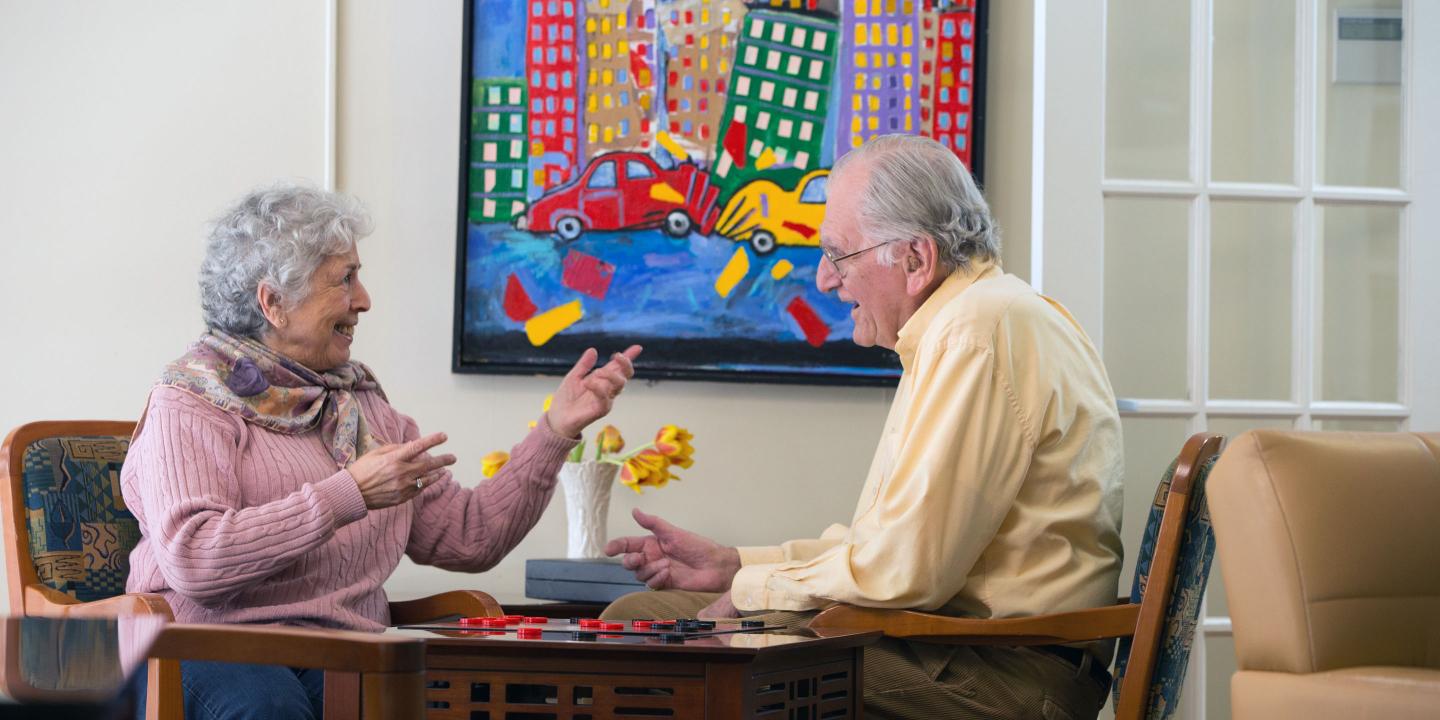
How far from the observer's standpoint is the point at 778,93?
129 inches

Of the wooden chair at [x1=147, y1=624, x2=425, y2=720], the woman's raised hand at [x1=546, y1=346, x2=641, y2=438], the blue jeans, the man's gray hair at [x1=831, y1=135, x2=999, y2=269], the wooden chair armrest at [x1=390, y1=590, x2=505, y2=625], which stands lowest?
the blue jeans

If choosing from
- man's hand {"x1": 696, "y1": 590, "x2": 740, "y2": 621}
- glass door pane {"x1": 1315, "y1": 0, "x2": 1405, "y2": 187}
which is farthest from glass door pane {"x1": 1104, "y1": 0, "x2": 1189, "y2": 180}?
man's hand {"x1": 696, "y1": 590, "x2": 740, "y2": 621}

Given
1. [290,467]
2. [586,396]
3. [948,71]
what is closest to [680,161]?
[948,71]

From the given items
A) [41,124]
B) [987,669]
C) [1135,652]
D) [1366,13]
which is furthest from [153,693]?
[1366,13]

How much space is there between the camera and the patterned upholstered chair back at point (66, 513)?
2.21 m

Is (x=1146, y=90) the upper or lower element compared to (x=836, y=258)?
upper

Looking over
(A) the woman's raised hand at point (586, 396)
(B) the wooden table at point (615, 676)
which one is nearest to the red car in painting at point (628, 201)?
(A) the woman's raised hand at point (586, 396)

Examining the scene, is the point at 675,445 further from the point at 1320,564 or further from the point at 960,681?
the point at 1320,564

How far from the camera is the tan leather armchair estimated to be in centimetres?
168

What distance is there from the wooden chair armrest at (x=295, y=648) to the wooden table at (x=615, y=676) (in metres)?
0.23

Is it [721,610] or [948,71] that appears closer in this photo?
[721,610]

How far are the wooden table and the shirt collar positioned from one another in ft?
2.09

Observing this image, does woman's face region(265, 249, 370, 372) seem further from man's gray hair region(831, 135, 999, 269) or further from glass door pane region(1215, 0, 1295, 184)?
glass door pane region(1215, 0, 1295, 184)

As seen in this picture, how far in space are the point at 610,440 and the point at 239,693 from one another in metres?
1.20
